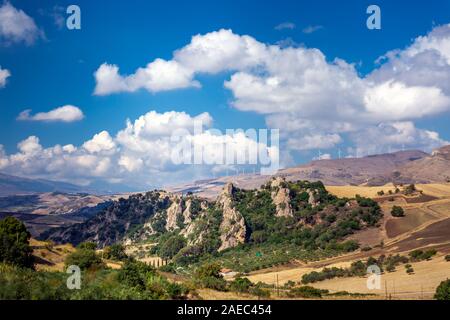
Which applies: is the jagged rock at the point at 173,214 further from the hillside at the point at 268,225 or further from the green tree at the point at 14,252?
the green tree at the point at 14,252

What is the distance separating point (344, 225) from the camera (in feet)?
430

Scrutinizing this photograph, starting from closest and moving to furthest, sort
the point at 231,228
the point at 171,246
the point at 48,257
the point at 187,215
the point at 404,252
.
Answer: the point at 48,257, the point at 404,252, the point at 231,228, the point at 171,246, the point at 187,215

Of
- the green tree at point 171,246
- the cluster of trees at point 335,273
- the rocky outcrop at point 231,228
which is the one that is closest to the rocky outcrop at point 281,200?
the rocky outcrop at point 231,228

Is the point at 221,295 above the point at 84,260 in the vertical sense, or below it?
below

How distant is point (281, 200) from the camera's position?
529 ft

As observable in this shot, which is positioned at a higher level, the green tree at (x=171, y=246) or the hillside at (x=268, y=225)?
the hillside at (x=268, y=225)

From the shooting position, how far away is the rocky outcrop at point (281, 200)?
15650 cm

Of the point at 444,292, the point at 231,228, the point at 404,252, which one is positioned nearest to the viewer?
the point at 444,292

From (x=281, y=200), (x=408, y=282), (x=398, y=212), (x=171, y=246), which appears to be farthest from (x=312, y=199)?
(x=408, y=282)

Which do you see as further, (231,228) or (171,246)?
(171,246)

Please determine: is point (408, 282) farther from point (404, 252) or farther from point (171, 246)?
point (171, 246)

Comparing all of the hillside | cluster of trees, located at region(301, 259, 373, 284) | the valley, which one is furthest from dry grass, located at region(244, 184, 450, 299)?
the hillside

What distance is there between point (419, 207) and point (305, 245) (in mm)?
40342
